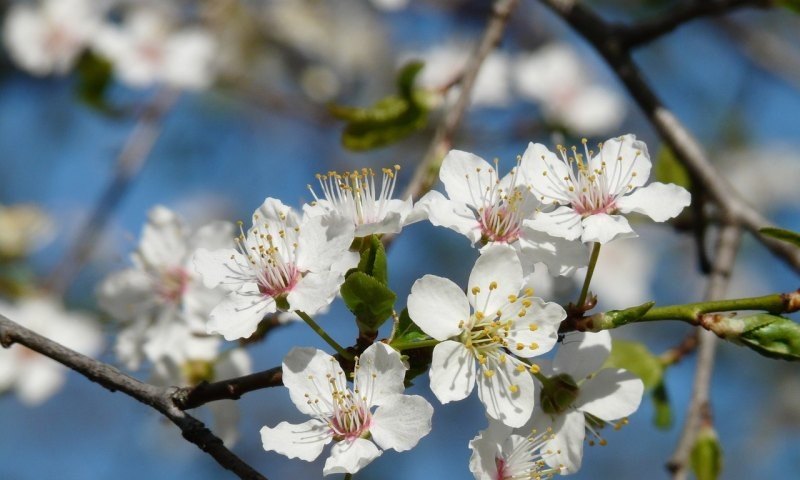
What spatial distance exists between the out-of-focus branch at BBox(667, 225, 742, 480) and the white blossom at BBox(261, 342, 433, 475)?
27.3 inches

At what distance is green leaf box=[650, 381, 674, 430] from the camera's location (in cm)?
161

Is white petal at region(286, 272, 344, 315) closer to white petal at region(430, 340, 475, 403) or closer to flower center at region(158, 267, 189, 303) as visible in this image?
white petal at region(430, 340, 475, 403)

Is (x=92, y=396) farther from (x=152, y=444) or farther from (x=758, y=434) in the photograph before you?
(x=758, y=434)

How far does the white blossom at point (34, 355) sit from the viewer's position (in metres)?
2.57

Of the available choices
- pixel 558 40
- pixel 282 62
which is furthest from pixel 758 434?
pixel 282 62

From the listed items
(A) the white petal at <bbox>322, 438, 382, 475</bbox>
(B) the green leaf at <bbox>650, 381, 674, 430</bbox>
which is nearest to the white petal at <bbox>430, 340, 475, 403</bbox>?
(A) the white petal at <bbox>322, 438, 382, 475</bbox>

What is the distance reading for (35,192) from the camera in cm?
481

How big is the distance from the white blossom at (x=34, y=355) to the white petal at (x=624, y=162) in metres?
1.81

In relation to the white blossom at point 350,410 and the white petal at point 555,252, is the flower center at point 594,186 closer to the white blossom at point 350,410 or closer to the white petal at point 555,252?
the white petal at point 555,252

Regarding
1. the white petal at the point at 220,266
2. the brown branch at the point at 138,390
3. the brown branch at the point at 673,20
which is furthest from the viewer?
the brown branch at the point at 673,20

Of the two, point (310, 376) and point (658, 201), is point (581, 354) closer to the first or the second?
point (658, 201)

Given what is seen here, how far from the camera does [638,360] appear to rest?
1.58 m

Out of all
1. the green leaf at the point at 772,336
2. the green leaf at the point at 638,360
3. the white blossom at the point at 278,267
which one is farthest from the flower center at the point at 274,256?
the green leaf at the point at 638,360

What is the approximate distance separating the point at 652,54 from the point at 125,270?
336cm
